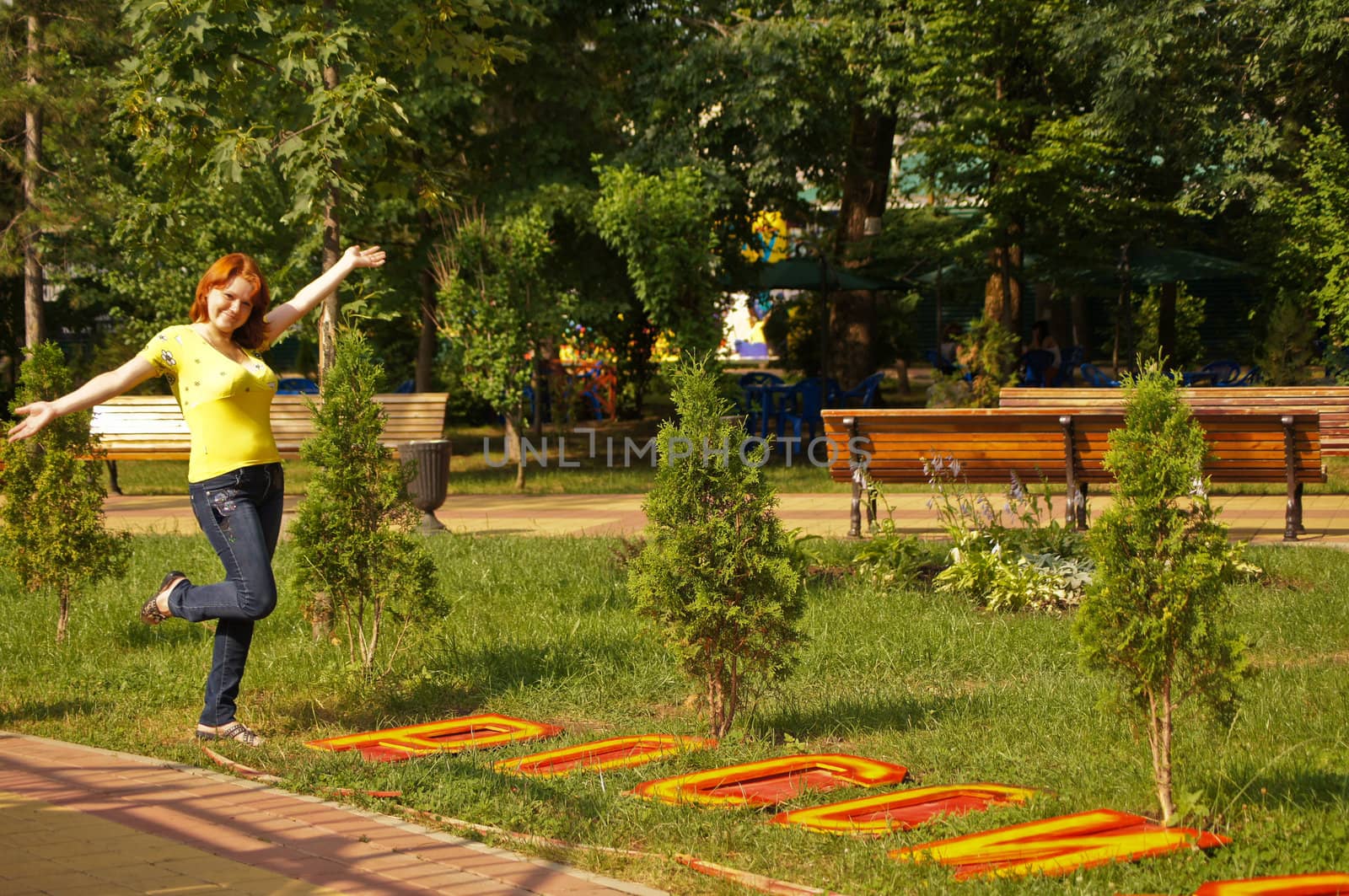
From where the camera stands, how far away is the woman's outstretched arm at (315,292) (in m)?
5.71

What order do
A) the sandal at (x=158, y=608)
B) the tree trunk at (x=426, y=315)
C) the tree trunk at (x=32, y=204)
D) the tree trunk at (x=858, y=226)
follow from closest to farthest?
1. the sandal at (x=158, y=608)
2. the tree trunk at (x=426, y=315)
3. the tree trunk at (x=32, y=204)
4. the tree trunk at (x=858, y=226)

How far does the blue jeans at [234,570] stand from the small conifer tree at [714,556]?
146cm

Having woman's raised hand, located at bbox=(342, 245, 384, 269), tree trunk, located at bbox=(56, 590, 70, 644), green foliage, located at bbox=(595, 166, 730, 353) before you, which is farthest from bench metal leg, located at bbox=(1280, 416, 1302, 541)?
tree trunk, located at bbox=(56, 590, 70, 644)

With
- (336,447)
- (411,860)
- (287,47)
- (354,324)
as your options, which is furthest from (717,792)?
(287,47)

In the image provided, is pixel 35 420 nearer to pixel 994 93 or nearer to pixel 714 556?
pixel 714 556

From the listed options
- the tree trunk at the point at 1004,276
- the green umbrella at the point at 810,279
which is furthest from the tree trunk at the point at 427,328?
the tree trunk at the point at 1004,276

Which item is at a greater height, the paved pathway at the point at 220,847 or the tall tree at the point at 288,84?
the tall tree at the point at 288,84

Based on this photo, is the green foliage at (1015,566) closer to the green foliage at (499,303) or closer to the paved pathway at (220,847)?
the paved pathway at (220,847)

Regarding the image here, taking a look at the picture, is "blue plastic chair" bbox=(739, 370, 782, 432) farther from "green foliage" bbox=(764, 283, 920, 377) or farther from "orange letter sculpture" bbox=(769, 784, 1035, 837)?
"orange letter sculpture" bbox=(769, 784, 1035, 837)

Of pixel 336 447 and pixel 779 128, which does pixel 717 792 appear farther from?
pixel 779 128

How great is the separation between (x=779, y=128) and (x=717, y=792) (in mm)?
13861

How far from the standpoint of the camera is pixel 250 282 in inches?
216

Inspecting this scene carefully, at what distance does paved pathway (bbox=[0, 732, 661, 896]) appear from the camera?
3.79 m

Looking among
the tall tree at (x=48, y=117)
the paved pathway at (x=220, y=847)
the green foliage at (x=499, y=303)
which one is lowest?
the paved pathway at (x=220, y=847)
